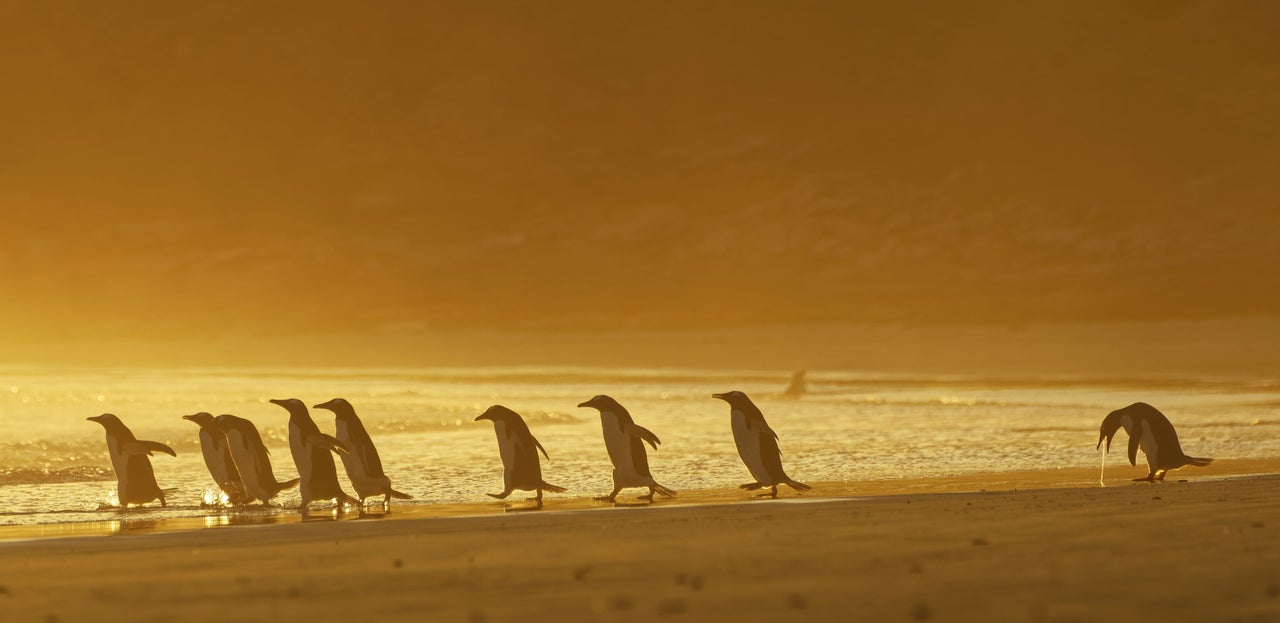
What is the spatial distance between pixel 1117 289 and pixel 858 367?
37.5 m

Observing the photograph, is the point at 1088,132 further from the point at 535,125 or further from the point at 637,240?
the point at 535,125

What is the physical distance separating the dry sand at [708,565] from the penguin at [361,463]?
1.58 meters

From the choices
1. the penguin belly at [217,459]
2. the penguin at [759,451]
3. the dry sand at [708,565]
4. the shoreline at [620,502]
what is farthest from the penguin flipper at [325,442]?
the penguin at [759,451]

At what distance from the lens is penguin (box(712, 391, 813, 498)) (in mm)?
17328

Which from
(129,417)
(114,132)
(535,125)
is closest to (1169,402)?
(129,417)

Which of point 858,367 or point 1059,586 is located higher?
point 858,367

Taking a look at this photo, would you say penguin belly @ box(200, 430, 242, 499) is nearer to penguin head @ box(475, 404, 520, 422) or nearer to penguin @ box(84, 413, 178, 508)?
penguin @ box(84, 413, 178, 508)

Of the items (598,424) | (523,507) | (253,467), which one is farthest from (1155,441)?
(598,424)

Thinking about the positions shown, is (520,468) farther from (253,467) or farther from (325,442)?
(253,467)

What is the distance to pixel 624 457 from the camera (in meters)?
17.0

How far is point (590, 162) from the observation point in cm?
12550

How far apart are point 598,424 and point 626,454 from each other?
12175mm

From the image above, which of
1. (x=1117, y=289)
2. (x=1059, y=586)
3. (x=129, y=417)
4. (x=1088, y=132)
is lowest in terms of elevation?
(x=1059, y=586)

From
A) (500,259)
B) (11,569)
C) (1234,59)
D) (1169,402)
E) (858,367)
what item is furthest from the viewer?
(1234,59)
